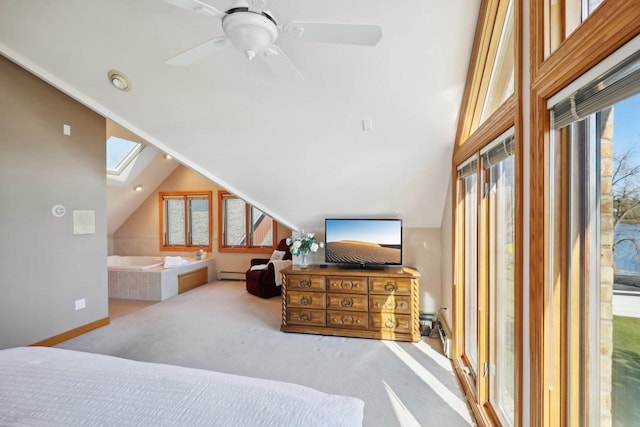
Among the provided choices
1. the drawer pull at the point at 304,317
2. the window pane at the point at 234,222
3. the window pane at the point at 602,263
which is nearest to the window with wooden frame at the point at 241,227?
the window pane at the point at 234,222

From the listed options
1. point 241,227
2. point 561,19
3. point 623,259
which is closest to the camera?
point 623,259

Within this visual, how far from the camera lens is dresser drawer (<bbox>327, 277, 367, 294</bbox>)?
3387mm

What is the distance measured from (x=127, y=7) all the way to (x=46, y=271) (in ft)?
9.23

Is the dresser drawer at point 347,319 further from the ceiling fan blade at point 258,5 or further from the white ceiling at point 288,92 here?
the ceiling fan blade at point 258,5

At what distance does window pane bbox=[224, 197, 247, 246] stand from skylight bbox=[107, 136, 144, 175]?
1.85 meters

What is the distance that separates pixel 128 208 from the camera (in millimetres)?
6445

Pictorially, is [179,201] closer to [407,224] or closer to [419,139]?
[407,224]

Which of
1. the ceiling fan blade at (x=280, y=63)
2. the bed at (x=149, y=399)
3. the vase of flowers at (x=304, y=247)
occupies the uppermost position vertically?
the ceiling fan blade at (x=280, y=63)

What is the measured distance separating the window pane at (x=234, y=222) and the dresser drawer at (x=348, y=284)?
335cm

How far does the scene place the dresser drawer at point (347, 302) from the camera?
3.39 metres

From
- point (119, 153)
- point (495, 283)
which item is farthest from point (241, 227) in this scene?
point (495, 283)

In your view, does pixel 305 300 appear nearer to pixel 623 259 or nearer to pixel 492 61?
pixel 492 61

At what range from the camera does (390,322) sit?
3334 millimetres

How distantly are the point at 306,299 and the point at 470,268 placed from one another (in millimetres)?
1788
